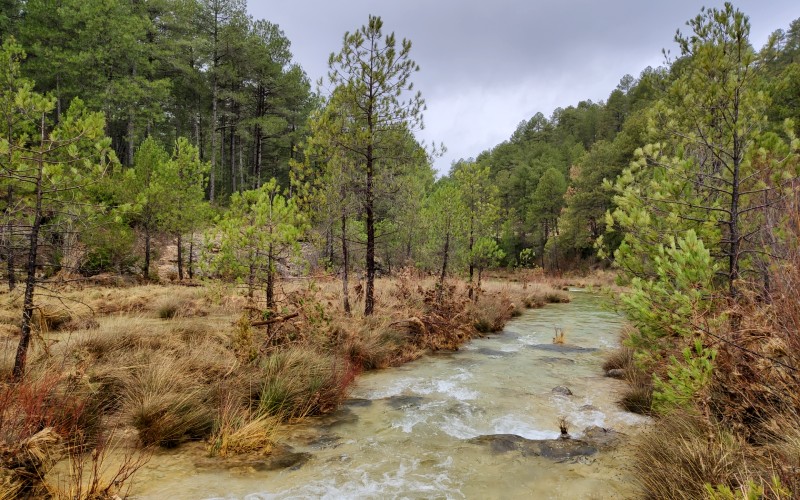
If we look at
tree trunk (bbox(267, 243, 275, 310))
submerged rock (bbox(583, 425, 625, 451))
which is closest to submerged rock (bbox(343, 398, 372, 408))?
tree trunk (bbox(267, 243, 275, 310))

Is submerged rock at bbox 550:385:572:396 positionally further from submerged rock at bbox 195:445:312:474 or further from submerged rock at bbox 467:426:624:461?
submerged rock at bbox 195:445:312:474

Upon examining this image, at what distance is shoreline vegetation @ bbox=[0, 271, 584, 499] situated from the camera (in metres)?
3.50

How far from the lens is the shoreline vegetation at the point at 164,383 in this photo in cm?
350

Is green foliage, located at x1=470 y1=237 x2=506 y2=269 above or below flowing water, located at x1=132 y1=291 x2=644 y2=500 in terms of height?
above

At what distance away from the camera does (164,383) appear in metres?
4.89

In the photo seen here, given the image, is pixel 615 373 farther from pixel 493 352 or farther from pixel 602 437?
pixel 602 437

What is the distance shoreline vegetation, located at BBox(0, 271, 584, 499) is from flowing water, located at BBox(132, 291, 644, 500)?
0.35 meters

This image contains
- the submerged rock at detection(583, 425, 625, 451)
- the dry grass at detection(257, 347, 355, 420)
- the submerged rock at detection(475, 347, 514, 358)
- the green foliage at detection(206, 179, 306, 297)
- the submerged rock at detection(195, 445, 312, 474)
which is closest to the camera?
the submerged rock at detection(195, 445, 312, 474)

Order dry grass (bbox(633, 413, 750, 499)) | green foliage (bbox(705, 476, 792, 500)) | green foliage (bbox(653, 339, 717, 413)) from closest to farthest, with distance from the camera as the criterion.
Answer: green foliage (bbox(705, 476, 792, 500)), dry grass (bbox(633, 413, 750, 499)), green foliage (bbox(653, 339, 717, 413))

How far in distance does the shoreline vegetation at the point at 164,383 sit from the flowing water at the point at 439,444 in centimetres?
35

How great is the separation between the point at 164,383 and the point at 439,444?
3.37 meters

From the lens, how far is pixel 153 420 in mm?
4465

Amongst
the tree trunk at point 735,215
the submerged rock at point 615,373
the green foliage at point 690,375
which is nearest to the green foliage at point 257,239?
the green foliage at point 690,375

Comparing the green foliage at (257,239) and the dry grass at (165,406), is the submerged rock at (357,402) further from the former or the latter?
the green foliage at (257,239)
